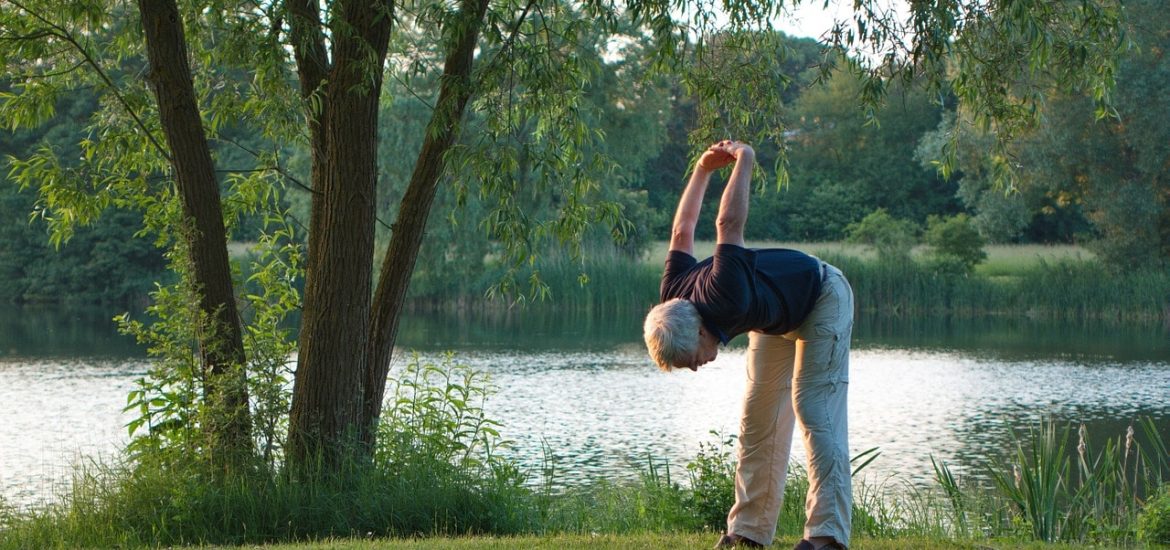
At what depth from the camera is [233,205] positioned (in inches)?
316

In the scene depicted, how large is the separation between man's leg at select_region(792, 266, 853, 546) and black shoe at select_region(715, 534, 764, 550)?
324 millimetres

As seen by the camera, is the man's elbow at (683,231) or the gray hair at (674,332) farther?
the man's elbow at (683,231)

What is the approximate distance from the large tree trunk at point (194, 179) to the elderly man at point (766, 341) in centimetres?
336

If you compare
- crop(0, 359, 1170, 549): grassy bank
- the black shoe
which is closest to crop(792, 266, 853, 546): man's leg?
the black shoe

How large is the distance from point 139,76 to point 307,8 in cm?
188

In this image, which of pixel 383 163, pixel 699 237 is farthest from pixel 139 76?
pixel 699 237

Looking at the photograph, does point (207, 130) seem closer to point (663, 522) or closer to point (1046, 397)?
point (663, 522)

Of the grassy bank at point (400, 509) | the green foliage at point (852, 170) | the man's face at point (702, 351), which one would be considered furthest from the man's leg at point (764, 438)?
the green foliage at point (852, 170)

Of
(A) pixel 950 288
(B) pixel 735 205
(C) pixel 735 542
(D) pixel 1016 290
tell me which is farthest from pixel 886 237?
(B) pixel 735 205

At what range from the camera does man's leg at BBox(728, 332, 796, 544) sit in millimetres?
4535

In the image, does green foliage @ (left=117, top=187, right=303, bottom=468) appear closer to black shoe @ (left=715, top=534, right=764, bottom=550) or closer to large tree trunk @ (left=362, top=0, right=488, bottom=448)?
large tree trunk @ (left=362, top=0, right=488, bottom=448)

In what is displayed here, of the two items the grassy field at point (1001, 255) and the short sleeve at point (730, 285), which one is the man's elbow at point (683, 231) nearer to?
the short sleeve at point (730, 285)

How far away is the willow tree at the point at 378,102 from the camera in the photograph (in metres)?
6.64

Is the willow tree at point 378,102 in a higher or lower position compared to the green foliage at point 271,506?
higher
